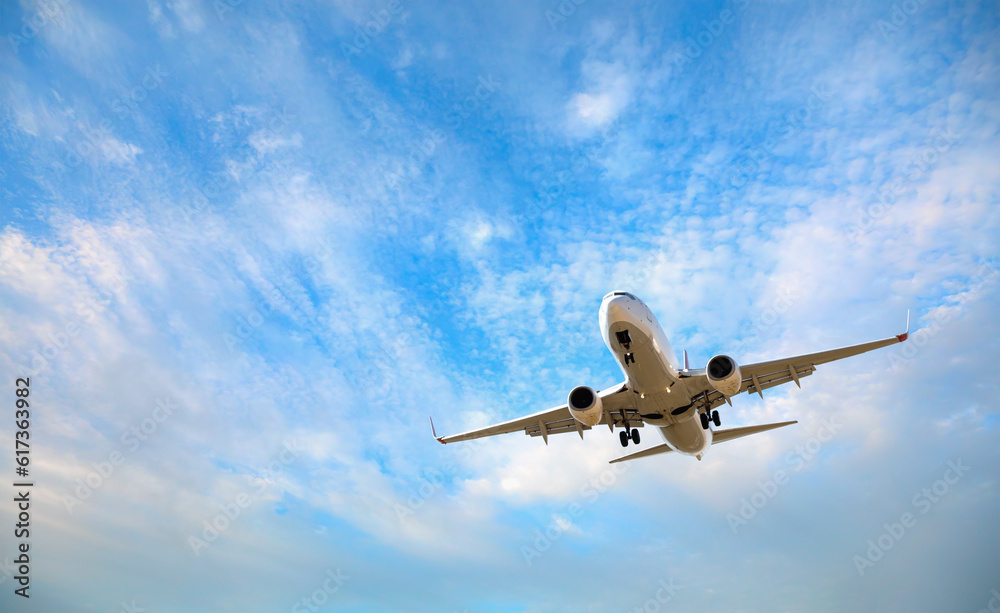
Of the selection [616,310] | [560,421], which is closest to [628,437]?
[560,421]

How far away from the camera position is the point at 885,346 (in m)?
25.1

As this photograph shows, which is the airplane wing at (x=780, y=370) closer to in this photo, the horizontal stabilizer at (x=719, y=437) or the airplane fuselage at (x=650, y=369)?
the airplane fuselage at (x=650, y=369)

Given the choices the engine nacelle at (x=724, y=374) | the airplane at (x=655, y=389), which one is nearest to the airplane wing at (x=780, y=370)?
the airplane at (x=655, y=389)

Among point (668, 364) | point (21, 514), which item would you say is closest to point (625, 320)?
point (668, 364)

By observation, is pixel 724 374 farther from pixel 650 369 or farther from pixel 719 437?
pixel 719 437

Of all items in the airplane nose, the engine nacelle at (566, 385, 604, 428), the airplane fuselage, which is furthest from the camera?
the engine nacelle at (566, 385, 604, 428)

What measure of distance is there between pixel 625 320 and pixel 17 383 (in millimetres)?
28309

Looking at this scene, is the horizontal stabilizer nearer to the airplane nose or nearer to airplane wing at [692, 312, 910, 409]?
airplane wing at [692, 312, 910, 409]

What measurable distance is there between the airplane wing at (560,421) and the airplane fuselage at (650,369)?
2.27 ft

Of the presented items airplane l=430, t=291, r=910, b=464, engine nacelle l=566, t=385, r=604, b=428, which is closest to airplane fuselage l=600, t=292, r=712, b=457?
airplane l=430, t=291, r=910, b=464

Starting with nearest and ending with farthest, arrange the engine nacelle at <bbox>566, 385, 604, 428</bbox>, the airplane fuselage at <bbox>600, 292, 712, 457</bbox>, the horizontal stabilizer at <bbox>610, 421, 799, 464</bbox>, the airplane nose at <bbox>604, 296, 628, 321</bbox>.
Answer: the airplane nose at <bbox>604, 296, 628, 321</bbox>, the airplane fuselage at <bbox>600, 292, 712, 457</bbox>, the engine nacelle at <bbox>566, 385, 604, 428</bbox>, the horizontal stabilizer at <bbox>610, 421, 799, 464</bbox>

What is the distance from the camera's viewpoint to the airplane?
24141 millimetres

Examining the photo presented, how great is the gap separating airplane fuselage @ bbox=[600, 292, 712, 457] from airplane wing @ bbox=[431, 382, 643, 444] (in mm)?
693

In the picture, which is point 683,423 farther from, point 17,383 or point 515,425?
point 17,383
